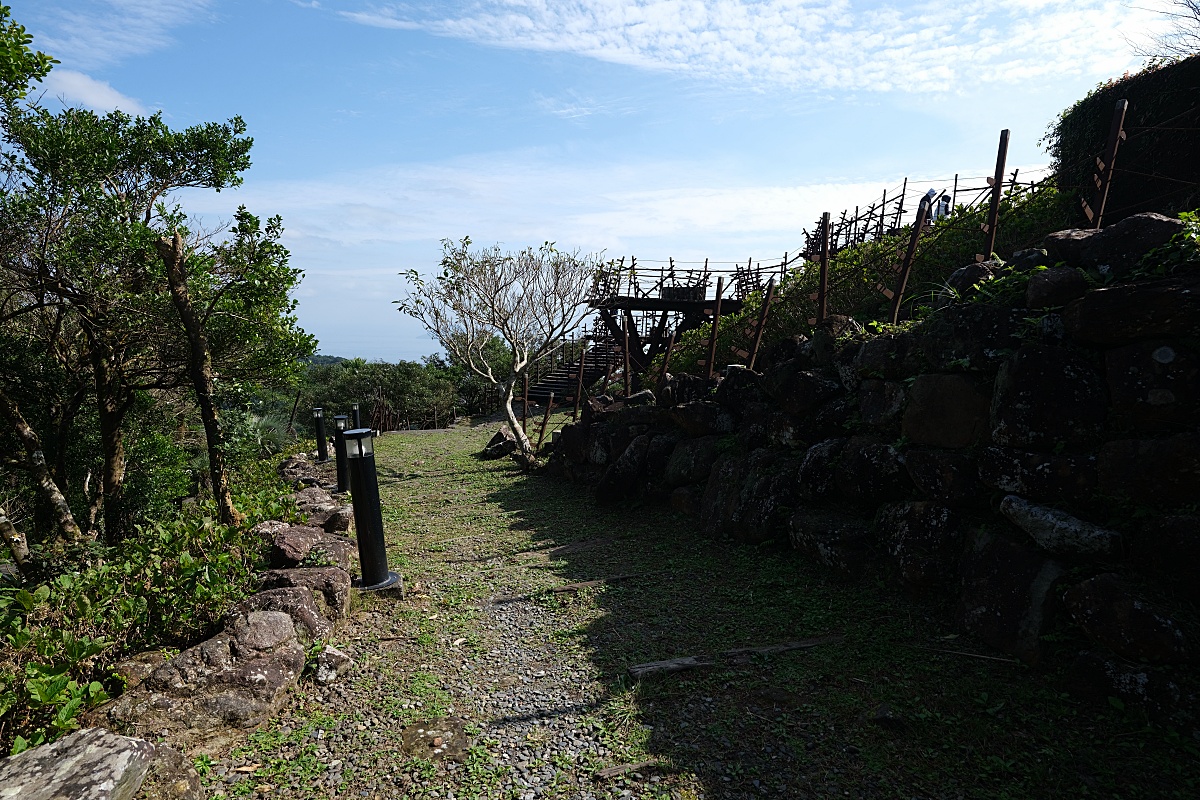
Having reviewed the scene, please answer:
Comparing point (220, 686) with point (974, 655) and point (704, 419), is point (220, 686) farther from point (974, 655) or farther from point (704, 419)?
point (704, 419)

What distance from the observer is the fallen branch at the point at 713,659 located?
4.62 meters

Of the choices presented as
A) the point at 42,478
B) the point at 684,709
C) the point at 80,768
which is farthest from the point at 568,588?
the point at 42,478

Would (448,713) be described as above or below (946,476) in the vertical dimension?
below

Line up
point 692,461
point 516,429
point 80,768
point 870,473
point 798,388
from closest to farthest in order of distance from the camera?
point 80,768 < point 870,473 < point 798,388 < point 692,461 < point 516,429

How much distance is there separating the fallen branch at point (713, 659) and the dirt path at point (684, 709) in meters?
0.05

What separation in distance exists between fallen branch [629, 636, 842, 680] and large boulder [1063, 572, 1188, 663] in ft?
5.17

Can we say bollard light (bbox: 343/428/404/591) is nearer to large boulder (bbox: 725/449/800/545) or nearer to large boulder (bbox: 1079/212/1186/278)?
large boulder (bbox: 725/449/800/545)

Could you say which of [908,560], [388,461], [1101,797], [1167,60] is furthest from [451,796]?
[1167,60]

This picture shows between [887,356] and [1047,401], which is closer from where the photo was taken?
[1047,401]

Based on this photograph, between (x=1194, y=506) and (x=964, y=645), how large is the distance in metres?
1.57

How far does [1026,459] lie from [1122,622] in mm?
1245

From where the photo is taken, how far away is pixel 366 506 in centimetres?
617

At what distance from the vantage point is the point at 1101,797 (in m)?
3.13

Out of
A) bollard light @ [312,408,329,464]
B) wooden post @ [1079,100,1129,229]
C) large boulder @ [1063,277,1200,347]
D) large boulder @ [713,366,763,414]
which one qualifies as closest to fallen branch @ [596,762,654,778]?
large boulder @ [1063,277,1200,347]
